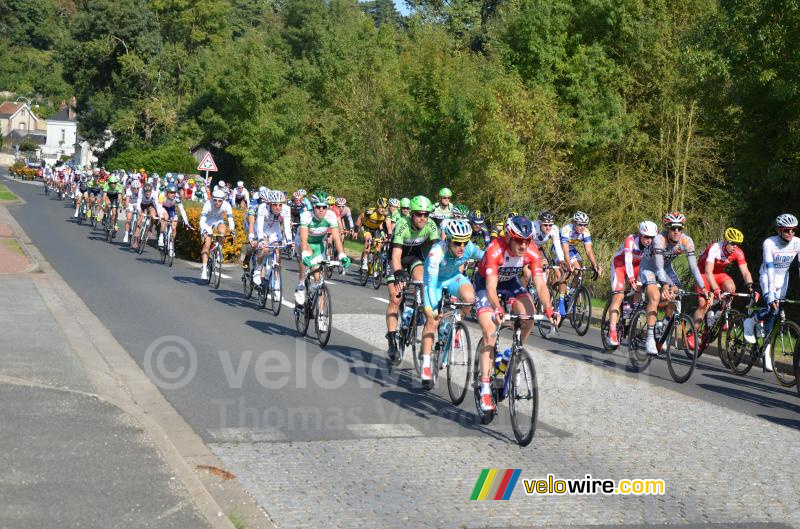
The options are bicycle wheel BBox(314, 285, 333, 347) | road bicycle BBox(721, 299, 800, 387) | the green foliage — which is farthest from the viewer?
the green foliage

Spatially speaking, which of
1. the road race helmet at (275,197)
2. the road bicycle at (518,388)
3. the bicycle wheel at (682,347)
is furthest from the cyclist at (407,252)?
the road race helmet at (275,197)

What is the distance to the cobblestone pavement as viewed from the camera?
21.6 ft

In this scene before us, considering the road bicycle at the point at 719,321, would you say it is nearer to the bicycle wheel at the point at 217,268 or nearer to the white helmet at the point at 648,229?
the white helmet at the point at 648,229

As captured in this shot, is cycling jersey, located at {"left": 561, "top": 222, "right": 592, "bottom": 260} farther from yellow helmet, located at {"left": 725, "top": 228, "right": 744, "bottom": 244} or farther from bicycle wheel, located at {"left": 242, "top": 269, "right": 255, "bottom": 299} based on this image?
bicycle wheel, located at {"left": 242, "top": 269, "right": 255, "bottom": 299}

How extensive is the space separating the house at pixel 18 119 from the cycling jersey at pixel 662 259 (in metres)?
185

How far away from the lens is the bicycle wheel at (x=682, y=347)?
1223 cm

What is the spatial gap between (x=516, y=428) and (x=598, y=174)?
104ft

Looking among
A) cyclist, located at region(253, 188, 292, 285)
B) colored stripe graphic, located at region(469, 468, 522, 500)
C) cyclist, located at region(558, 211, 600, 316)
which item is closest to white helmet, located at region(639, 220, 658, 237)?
cyclist, located at region(558, 211, 600, 316)

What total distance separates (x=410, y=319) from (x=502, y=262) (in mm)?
2612

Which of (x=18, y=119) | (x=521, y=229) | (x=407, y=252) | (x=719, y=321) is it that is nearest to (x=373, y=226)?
(x=719, y=321)

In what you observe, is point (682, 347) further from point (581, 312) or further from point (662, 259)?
point (581, 312)

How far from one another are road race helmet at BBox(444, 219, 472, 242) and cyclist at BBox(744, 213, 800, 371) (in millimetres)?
5074

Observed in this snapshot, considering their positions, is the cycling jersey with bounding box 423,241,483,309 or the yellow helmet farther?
the yellow helmet

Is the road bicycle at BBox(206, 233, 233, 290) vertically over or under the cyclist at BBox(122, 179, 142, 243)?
under
